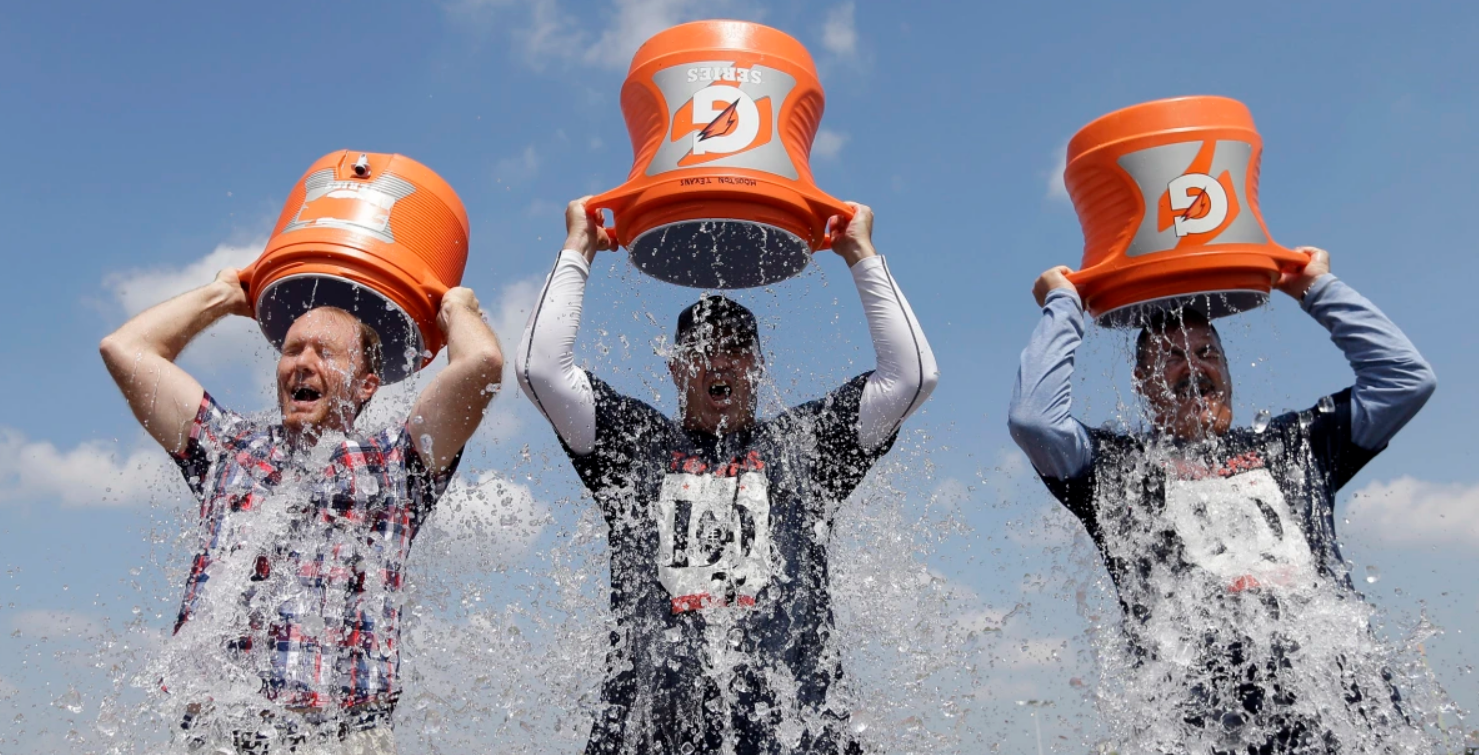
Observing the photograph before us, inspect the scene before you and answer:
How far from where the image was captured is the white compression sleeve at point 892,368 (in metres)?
3.34

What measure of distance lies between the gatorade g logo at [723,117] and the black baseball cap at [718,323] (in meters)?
0.46

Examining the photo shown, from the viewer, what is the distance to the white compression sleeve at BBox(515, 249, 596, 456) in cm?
329

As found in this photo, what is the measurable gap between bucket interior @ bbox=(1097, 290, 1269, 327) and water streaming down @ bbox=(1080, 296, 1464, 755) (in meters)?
0.28

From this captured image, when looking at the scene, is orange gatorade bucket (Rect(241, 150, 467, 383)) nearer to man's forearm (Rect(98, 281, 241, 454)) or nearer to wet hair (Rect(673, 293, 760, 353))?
man's forearm (Rect(98, 281, 241, 454))

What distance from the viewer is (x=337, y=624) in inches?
109

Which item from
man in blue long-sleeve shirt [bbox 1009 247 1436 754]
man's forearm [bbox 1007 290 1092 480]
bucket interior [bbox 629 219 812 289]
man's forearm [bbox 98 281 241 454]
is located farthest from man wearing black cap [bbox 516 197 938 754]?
man's forearm [bbox 98 281 241 454]

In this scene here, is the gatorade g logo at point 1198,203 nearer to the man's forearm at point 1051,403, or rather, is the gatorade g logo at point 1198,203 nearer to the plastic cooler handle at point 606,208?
the man's forearm at point 1051,403

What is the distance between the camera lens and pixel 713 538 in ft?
10.1

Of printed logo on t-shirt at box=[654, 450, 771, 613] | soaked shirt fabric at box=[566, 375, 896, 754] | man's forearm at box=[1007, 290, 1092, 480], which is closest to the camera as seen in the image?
soaked shirt fabric at box=[566, 375, 896, 754]

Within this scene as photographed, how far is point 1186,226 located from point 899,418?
3.49 feet

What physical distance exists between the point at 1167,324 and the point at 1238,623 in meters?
0.98

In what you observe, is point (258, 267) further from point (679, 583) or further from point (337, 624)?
point (679, 583)

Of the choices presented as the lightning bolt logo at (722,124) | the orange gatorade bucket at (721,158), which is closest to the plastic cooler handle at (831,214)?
the orange gatorade bucket at (721,158)

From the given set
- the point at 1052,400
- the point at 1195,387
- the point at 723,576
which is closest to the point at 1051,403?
the point at 1052,400
